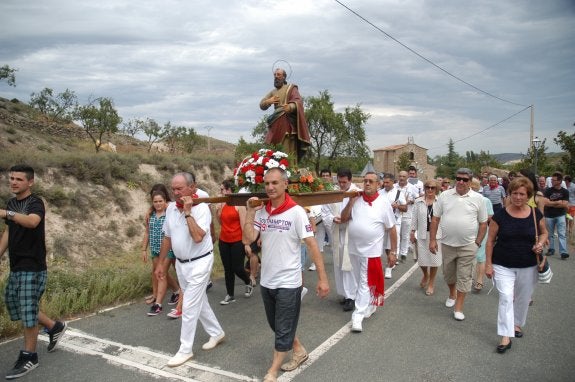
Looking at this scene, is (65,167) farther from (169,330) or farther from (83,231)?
(169,330)

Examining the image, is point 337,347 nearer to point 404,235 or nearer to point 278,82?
point 278,82

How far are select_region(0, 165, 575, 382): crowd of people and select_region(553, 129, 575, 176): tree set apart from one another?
13.2 meters

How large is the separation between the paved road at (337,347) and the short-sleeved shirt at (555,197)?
4354 mm

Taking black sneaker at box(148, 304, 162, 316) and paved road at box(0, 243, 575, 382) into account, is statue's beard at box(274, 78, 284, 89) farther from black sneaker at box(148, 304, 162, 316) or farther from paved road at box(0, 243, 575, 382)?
black sneaker at box(148, 304, 162, 316)

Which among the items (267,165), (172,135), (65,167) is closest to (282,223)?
(267,165)

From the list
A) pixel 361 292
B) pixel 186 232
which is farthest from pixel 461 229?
pixel 186 232

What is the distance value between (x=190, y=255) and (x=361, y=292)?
8.01 ft

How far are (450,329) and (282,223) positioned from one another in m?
3.02

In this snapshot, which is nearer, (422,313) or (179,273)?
(179,273)

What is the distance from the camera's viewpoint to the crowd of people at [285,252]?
4.20 m

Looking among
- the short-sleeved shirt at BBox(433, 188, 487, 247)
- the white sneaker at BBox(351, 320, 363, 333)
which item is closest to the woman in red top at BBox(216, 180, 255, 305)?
the white sneaker at BBox(351, 320, 363, 333)

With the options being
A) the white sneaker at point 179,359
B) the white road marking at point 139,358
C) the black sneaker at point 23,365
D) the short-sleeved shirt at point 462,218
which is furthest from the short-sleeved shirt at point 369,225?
the black sneaker at point 23,365

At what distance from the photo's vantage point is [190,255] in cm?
477

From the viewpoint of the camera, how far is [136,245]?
14594 mm
